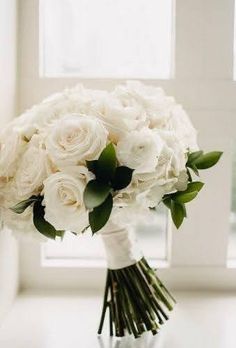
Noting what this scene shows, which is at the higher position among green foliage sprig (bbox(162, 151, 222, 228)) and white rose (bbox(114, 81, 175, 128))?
white rose (bbox(114, 81, 175, 128))

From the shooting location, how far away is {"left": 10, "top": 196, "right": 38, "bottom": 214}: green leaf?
2.49 feet

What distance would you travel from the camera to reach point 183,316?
1051mm

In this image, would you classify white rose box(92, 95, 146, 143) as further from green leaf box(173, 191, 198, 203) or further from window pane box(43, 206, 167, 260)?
window pane box(43, 206, 167, 260)

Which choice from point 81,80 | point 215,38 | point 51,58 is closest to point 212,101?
point 215,38

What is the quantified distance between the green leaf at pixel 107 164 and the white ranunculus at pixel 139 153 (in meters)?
0.02

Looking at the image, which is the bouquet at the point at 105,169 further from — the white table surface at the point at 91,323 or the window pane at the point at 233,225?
the window pane at the point at 233,225

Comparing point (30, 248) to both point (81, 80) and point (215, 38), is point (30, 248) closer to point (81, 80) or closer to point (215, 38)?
point (81, 80)

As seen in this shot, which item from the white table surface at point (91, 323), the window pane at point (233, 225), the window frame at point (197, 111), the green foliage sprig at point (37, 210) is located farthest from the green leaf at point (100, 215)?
the window pane at point (233, 225)

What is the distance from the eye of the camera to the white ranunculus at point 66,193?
71cm

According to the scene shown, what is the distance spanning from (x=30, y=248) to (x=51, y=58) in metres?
0.48

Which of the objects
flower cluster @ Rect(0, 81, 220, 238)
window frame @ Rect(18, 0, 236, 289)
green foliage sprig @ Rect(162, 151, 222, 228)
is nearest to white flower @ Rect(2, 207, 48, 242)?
flower cluster @ Rect(0, 81, 220, 238)

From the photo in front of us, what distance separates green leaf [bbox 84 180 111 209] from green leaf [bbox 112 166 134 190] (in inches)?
0.8

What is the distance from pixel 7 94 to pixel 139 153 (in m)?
0.41

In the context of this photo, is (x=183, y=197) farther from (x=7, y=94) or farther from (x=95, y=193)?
(x=7, y=94)
